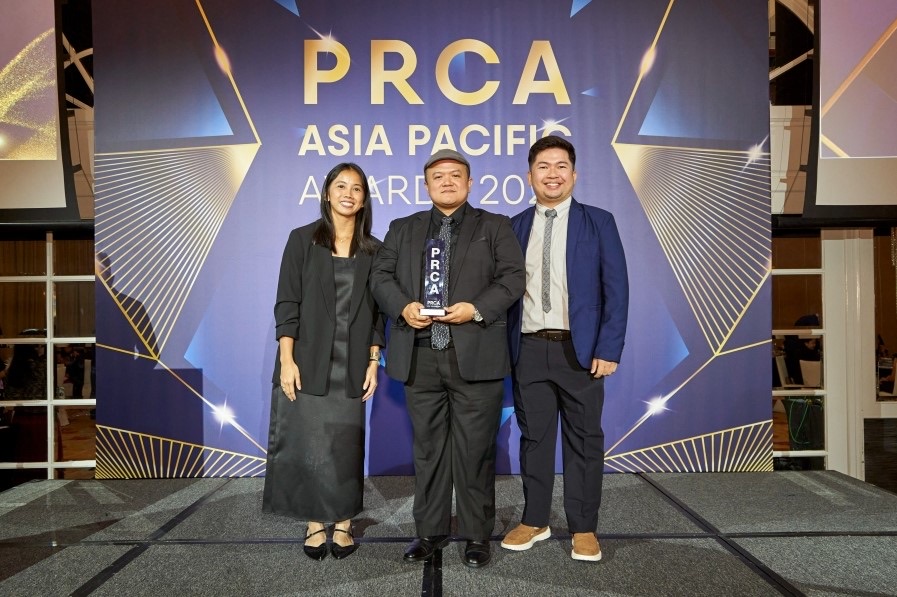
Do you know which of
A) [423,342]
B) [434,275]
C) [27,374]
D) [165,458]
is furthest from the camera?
[27,374]

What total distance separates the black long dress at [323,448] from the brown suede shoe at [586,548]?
0.87m

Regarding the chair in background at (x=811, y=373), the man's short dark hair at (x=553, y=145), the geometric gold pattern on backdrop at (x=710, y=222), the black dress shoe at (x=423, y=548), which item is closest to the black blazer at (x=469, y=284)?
the man's short dark hair at (x=553, y=145)

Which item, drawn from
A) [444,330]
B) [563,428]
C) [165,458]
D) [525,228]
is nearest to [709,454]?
[563,428]

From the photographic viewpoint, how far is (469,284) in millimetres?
2334

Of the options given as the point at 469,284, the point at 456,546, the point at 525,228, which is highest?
the point at 525,228

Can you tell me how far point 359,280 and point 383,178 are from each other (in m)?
1.34

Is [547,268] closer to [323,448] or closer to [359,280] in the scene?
[359,280]

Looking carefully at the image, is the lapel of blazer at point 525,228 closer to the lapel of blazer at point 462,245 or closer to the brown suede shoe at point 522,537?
the lapel of blazer at point 462,245

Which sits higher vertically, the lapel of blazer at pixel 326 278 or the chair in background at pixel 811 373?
the lapel of blazer at pixel 326 278

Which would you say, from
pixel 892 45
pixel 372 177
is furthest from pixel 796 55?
pixel 372 177

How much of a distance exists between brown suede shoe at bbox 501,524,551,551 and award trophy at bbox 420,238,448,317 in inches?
38.5

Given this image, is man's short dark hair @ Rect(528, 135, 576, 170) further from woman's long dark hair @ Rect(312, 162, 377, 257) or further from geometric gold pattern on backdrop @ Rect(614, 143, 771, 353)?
geometric gold pattern on backdrop @ Rect(614, 143, 771, 353)

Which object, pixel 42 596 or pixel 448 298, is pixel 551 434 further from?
pixel 42 596

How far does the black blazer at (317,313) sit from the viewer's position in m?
2.43
